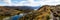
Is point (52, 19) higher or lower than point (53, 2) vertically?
lower

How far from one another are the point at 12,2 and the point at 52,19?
0.63m

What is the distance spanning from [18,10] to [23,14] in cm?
11

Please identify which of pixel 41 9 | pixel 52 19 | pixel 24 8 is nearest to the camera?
pixel 52 19

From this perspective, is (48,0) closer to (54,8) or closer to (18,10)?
(54,8)

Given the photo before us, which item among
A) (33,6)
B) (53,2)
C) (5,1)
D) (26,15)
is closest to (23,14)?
(26,15)

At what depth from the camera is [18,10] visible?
1.57 metres

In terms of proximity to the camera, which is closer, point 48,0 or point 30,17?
point 30,17

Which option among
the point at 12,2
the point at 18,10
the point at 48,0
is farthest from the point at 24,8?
the point at 48,0

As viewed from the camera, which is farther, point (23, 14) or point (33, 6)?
point (33, 6)

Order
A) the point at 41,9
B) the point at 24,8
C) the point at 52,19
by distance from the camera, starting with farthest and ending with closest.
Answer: the point at 24,8
the point at 41,9
the point at 52,19

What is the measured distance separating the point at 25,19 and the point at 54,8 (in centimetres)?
45

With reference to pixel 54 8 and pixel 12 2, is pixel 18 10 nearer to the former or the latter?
pixel 12 2

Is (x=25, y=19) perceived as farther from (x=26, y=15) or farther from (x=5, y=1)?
(x=5, y=1)

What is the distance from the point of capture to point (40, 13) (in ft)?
4.65
